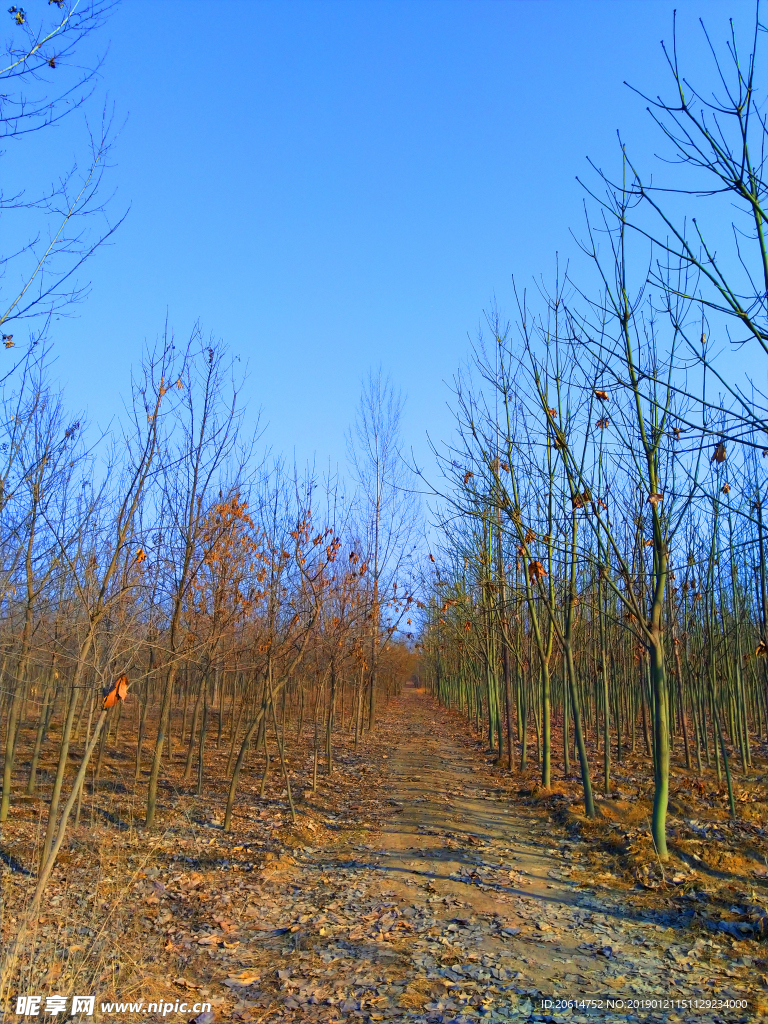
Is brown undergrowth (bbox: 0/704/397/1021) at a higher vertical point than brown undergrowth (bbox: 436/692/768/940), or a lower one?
lower

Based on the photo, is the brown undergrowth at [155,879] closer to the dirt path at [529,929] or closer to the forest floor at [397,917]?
the forest floor at [397,917]

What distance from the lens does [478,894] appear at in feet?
19.9

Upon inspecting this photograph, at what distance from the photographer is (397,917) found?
18.0 ft

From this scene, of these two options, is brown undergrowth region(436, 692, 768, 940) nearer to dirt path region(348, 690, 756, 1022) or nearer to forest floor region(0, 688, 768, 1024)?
forest floor region(0, 688, 768, 1024)

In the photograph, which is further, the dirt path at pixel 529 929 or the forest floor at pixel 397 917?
the dirt path at pixel 529 929

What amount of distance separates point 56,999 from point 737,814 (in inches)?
372

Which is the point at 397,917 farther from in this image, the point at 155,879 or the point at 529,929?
the point at 155,879

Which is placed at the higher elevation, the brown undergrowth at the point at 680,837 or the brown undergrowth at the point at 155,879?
the brown undergrowth at the point at 680,837

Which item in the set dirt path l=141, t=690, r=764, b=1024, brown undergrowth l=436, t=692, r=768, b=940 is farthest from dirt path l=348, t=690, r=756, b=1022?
brown undergrowth l=436, t=692, r=768, b=940

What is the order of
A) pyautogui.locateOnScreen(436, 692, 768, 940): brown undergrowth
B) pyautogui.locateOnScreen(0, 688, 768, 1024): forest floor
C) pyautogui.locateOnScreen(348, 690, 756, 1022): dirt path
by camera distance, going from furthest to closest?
pyautogui.locateOnScreen(436, 692, 768, 940): brown undergrowth
pyautogui.locateOnScreen(348, 690, 756, 1022): dirt path
pyautogui.locateOnScreen(0, 688, 768, 1024): forest floor

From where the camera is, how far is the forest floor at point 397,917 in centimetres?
403

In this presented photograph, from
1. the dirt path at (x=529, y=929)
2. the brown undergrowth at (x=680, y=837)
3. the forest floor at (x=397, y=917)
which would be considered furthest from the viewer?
the brown undergrowth at (x=680, y=837)

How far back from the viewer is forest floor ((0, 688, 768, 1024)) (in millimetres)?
4027

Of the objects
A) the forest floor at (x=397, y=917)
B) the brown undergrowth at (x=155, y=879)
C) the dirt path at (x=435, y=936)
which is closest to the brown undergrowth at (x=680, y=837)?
the forest floor at (x=397, y=917)
